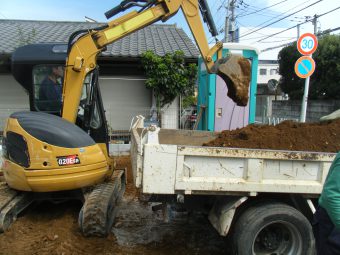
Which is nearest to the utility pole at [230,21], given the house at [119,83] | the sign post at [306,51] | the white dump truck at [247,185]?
the house at [119,83]

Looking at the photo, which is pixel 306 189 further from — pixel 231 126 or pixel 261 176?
pixel 231 126

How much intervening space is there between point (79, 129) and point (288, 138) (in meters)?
2.58

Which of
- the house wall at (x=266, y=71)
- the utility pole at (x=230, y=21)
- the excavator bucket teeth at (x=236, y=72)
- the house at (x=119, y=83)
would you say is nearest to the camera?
the excavator bucket teeth at (x=236, y=72)

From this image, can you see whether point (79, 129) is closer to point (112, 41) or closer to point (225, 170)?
point (112, 41)

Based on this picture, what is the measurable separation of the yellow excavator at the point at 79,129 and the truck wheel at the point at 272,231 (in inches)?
67.4

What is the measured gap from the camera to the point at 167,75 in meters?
11.3

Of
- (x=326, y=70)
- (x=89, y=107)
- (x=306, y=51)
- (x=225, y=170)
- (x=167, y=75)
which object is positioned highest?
(x=326, y=70)

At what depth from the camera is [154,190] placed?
3.44m

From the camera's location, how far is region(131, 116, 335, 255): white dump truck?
3447 mm

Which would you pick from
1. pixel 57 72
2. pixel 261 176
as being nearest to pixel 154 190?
pixel 261 176

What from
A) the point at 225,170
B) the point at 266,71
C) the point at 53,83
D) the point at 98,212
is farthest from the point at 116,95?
the point at 266,71

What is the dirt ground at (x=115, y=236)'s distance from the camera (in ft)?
14.3

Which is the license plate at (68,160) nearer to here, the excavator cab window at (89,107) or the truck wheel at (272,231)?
the excavator cab window at (89,107)

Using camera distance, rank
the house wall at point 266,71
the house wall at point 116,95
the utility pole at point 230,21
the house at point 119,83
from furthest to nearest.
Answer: the house wall at point 266,71 → the utility pole at point 230,21 → the house wall at point 116,95 → the house at point 119,83
